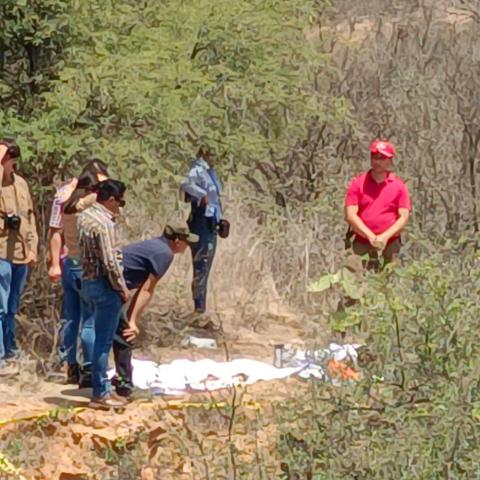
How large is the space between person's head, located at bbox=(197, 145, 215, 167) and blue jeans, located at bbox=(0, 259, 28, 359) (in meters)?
1.96

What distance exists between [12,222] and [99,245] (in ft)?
4.38

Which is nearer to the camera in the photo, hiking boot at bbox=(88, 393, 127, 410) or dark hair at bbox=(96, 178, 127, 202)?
dark hair at bbox=(96, 178, 127, 202)

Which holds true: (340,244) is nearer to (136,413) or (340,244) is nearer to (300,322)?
(300,322)

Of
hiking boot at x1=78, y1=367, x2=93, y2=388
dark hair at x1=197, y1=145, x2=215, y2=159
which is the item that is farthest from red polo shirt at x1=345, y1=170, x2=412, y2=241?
hiking boot at x1=78, y1=367, x2=93, y2=388

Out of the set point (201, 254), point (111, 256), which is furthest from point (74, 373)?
point (201, 254)

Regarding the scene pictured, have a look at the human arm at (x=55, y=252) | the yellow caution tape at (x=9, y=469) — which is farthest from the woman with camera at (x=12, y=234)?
the yellow caution tape at (x=9, y=469)

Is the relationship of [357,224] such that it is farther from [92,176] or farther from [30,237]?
[30,237]

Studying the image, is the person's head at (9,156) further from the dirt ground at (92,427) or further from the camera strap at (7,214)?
the dirt ground at (92,427)

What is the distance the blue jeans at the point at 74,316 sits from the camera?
30.0 feet

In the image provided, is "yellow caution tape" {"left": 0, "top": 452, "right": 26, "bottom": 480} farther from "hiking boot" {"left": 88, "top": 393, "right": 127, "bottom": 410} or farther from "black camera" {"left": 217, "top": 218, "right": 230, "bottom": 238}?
"black camera" {"left": 217, "top": 218, "right": 230, "bottom": 238}

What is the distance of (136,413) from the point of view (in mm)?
8594

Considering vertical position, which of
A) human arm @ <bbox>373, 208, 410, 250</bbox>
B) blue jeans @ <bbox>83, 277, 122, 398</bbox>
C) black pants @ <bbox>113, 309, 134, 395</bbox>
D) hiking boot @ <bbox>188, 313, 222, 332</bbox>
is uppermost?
human arm @ <bbox>373, 208, 410, 250</bbox>

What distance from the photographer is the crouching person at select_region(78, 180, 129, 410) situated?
332 inches

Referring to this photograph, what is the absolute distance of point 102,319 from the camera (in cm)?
861
